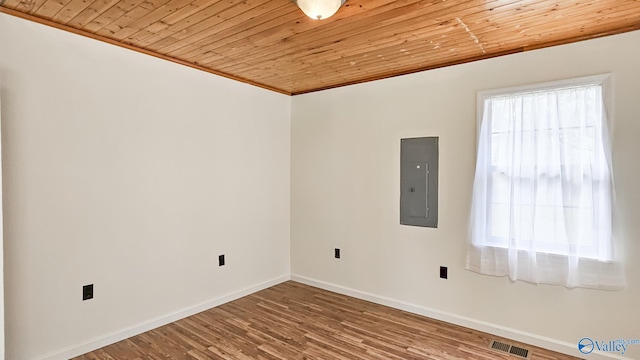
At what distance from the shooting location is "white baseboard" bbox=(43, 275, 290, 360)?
8.26 feet

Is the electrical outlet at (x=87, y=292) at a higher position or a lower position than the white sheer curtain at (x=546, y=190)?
lower

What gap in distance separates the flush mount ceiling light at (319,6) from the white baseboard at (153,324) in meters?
2.77

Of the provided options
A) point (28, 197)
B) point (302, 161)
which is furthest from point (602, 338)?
point (28, 197)

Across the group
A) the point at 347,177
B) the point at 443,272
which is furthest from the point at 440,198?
the point at 347,177

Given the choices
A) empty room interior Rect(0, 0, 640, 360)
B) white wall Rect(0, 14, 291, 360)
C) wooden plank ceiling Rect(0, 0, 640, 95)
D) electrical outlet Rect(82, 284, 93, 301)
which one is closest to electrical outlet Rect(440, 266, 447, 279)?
empty room interior Rect(0, 0, 640, 360)

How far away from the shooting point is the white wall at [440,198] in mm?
2422

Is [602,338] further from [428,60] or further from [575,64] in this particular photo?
[428,60]

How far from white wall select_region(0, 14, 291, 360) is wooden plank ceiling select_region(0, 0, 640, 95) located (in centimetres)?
29

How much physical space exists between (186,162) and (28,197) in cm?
119

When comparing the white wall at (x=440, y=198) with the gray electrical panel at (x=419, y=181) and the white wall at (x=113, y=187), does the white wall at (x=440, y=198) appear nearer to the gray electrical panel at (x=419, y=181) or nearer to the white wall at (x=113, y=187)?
the gray electrical panel at (x=419, y=181)

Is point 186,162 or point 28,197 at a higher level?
point 186,162

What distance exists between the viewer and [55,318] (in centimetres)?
244

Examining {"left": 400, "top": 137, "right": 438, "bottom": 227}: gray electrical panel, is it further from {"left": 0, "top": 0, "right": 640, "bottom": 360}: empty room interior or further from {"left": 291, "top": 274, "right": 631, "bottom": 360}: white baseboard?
{"left": 291, "top": 274, "right": 631, "bottom": 360}: white baseboard

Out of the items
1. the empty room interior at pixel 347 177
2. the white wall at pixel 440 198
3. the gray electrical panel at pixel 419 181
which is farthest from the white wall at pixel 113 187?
the gray electrical panel at pixel 419 181
